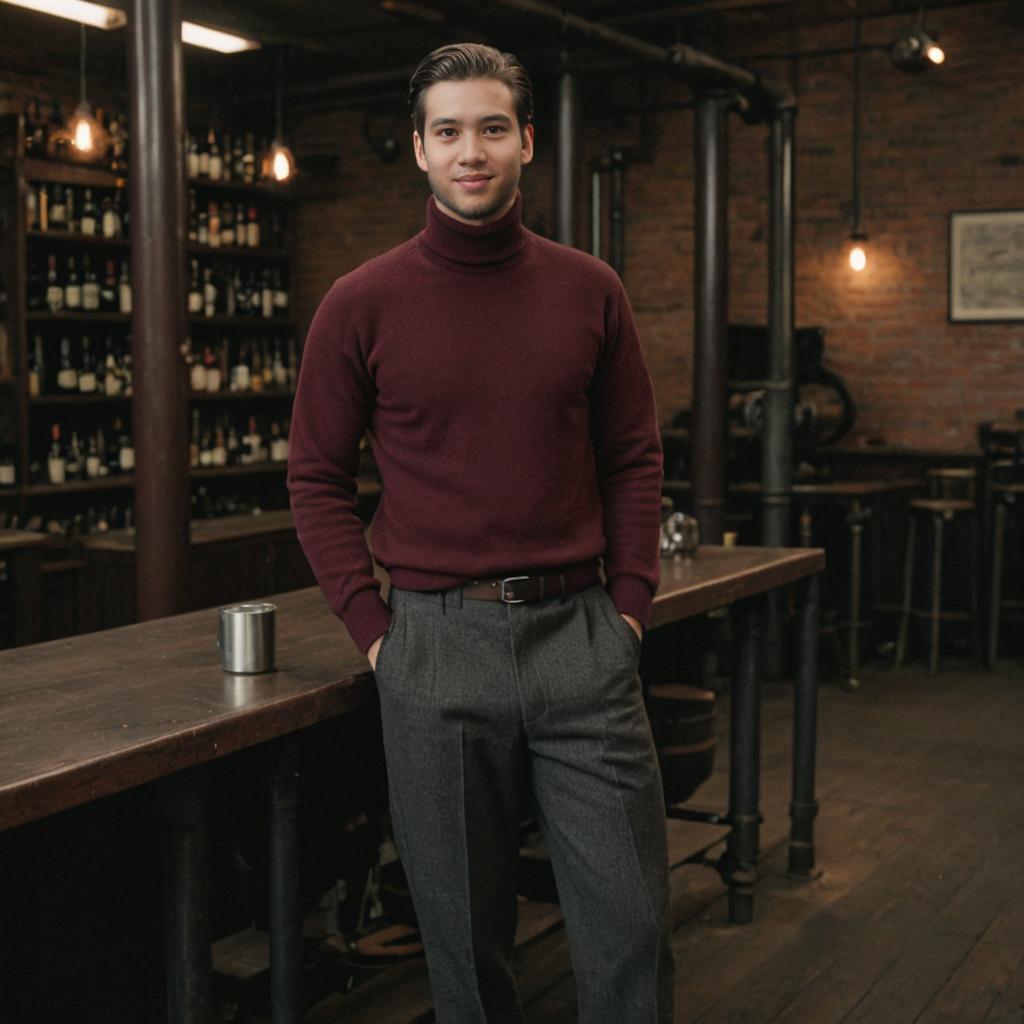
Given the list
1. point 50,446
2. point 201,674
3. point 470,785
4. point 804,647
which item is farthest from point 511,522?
point 50,446

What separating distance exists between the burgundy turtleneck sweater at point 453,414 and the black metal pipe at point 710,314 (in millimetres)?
4187

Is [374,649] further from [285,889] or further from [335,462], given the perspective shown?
[285,889]

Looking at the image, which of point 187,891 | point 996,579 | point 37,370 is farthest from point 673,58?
point 187,891

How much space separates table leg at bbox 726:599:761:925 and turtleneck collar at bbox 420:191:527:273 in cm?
161

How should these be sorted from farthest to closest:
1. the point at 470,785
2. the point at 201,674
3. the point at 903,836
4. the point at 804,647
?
1. the point at 903,836
2. the point at 804,647
3. the point at 201,674
4. the point at 470,785

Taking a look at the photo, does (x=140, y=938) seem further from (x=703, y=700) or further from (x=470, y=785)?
(x=703, y=700)

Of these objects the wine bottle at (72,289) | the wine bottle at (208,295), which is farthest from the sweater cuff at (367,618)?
the wine bottle at (208,295)

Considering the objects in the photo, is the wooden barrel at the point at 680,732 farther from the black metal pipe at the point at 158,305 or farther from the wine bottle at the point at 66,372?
the wine bottle at the point at 66,372

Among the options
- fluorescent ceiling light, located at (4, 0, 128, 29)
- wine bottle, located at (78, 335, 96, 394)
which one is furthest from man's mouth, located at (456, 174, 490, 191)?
wine bottle, located at (78, 335, 96, 394)

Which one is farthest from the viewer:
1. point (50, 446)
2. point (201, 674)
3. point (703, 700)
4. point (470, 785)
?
point (50, 446)

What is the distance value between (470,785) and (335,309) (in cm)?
70

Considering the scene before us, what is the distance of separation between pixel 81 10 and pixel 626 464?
4372 millimetres

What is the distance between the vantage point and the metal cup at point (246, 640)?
218 cm

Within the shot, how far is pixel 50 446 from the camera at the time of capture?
711 centimetres
